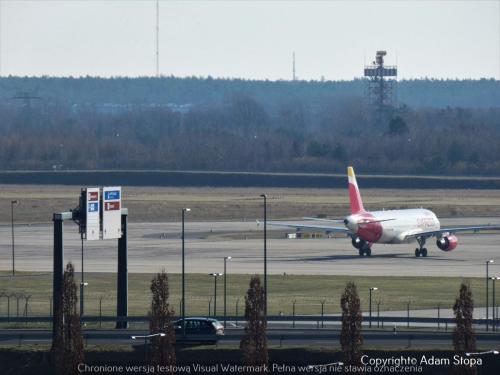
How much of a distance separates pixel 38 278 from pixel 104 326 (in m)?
23.7

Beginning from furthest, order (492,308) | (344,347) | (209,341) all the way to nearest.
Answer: (492,308)
(209,341)
(344,347)

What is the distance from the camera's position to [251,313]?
62844mm

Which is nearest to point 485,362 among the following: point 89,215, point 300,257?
point 89,215

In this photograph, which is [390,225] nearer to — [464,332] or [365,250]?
[365,250]

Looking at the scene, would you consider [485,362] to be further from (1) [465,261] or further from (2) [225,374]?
(1) [465,261]

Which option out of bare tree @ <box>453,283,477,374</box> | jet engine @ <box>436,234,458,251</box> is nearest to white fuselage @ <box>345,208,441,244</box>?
jet engine @ <box>436,234,458,251</box>

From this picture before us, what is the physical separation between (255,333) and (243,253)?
58.5 metres

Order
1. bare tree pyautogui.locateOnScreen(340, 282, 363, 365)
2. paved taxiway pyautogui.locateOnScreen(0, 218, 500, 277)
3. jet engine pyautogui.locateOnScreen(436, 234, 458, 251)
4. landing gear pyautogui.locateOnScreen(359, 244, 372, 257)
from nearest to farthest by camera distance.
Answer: bare tree pyautogui.locateOnScreen(340, 282, 363, 365), paved taxiway pyautogui.locateOnScreen(0, 218, 500, 277), landing gear pyautogui.locateOnScreen(359, 244, 372, 257), jet engine pyautogui.locateOnScreen(436, 234, 458, 251)

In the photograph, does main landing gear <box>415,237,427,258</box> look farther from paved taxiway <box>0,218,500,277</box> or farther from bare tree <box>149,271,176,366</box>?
bare tree <box>149,271,176,366</box>

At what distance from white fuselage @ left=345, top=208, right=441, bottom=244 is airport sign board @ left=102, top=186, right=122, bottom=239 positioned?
41513 mm

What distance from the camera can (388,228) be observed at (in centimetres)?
12131

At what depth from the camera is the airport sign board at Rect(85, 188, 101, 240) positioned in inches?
2992

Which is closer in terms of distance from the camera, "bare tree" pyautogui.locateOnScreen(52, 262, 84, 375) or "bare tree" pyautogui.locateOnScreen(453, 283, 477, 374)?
"bare tree" pyautogui.locateOnScreen(453, 283, 477, 374)

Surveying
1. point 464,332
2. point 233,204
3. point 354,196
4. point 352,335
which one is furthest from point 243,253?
point 464,332
